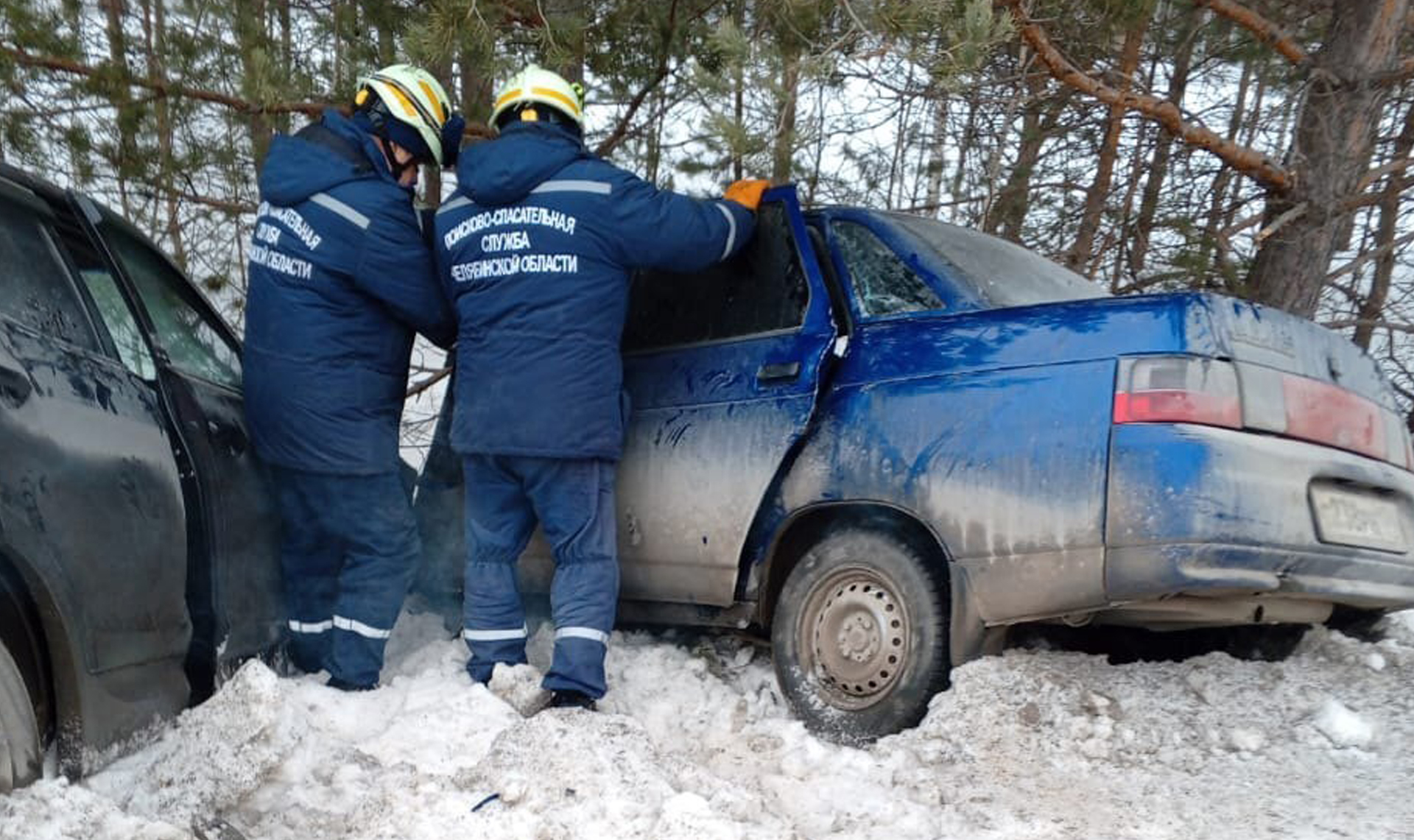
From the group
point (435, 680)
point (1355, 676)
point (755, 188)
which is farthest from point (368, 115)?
point (1355, 676)

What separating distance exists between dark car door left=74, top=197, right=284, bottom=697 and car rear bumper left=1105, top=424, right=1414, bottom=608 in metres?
2.44

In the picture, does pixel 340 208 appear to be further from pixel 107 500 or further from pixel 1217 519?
pixel 1217 519

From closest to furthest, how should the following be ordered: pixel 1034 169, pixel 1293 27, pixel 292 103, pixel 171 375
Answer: pixel 171 375, pixel 292 103, pixel 1293 27, pixel 1034 169

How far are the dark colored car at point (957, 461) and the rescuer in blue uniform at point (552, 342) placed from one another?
1.02ft

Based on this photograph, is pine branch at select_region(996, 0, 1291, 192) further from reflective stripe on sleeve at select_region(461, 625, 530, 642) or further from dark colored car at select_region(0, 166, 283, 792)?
dark colored car at select_region(0, 166, 283, 792)

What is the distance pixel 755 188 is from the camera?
3.92 m

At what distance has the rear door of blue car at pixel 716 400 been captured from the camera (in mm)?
3641

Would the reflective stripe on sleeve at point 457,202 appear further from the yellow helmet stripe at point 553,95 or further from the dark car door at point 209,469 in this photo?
the dark car door at point 209,469

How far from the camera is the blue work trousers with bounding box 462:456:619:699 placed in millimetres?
3508

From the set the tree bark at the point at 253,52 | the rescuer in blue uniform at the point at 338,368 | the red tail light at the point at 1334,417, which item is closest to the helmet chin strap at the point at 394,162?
the rescuer in blue uniform at the point at 338,368

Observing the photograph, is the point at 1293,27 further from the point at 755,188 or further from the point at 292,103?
the point at 292,103

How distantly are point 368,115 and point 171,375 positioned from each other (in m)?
1.23

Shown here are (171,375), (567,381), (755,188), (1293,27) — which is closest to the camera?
(171,375)

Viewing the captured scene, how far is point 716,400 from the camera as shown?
3.82 m
